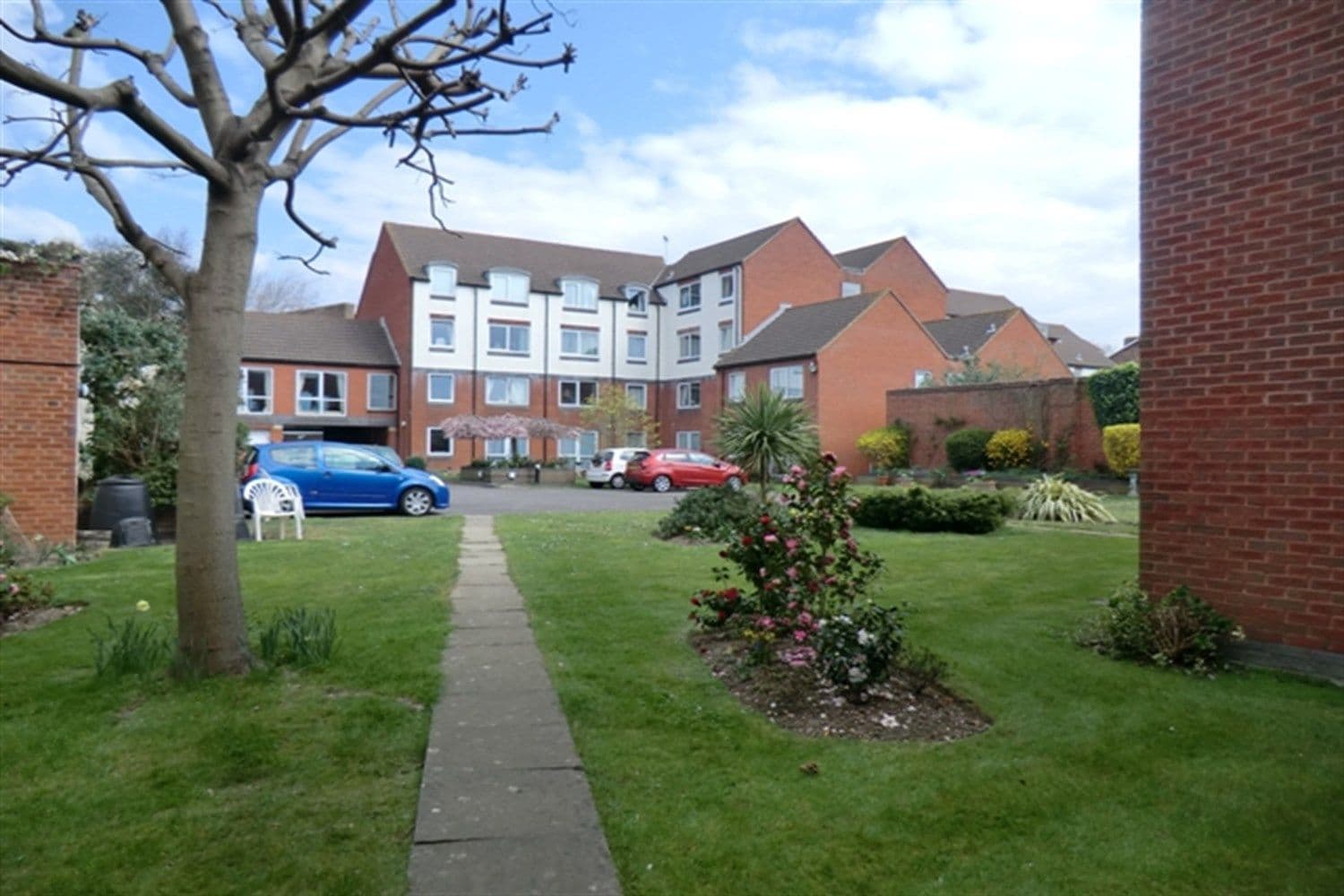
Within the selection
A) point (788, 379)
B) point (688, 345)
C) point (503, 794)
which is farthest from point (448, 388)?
point (503, 794)

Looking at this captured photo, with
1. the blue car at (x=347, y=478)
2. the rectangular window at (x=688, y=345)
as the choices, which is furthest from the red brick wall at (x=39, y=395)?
the rectangular window at (x=688, y=345)

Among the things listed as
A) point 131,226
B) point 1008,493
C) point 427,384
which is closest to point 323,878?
point 131,226

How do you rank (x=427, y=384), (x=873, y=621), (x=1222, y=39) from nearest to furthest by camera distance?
(x=873, y=621) → (x=1222, y=39) → (x=427, y=384)

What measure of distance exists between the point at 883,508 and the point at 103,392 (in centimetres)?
1233

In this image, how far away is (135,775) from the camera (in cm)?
394

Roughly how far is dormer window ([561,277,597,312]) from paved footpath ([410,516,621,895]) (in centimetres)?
4466

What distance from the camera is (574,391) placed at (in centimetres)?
4984

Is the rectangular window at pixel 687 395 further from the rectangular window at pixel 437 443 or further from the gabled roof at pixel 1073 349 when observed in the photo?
the gabled roof at pixel 1073 349

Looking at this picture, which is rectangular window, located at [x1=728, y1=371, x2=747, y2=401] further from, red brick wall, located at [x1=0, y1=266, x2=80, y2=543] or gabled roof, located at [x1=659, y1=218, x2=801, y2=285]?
red brick wall, located at [x1=0, y1=266, x2=80, y2=543]

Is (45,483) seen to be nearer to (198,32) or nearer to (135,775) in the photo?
(198,32)

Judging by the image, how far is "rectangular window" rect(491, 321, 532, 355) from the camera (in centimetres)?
4744

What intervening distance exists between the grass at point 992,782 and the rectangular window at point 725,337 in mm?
40523

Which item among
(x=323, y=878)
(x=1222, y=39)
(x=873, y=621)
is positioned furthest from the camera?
(x=1222, y=39)

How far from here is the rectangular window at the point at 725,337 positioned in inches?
1838
